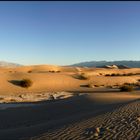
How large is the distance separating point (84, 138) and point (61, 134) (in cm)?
123

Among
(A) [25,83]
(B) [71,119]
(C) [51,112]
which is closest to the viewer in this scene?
(B) [71,119]

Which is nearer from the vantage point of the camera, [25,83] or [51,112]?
[51,112]

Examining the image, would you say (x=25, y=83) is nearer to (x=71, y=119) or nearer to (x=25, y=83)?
(x=25, y=83)

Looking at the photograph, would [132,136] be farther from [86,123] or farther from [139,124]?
[86,123]

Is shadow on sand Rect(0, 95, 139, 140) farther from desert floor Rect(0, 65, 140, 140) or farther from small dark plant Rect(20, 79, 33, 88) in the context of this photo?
small dark plant Rect(20, 79, 33, 88)

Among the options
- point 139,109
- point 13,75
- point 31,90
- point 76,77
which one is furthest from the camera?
point 76,77

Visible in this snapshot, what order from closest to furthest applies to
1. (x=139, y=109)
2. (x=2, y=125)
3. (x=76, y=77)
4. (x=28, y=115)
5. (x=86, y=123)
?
(x=86, y=123), (x=139, y=109), (x=2, y=125), (x=28, y=115), (x=76, y=77)

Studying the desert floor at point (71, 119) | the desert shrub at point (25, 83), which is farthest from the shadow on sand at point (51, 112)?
the desert shrub at point (25, 83)

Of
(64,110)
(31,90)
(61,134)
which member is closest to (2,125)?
(64,110)

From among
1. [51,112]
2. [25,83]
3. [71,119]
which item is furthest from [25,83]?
[71,119]

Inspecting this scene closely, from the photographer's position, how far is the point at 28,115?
20125 mm

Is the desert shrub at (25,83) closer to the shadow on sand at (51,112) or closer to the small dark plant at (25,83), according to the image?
the small dark plant at (25,83)

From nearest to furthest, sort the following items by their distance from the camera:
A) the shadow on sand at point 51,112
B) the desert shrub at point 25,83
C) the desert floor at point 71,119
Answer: the desert floor at point 71,119 < the shadow on sand at point 51,112 < the desert shrub at point 25,83

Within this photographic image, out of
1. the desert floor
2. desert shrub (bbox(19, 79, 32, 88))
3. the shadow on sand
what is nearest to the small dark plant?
desert shrub (bbox(19, 79, 32, 88))
